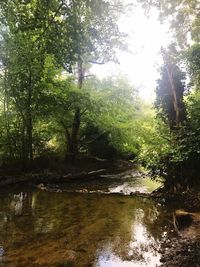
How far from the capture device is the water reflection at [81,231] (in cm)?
648

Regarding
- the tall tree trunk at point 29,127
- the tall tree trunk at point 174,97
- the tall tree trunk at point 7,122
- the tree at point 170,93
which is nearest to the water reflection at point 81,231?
the tall tree trunk at point 174,97

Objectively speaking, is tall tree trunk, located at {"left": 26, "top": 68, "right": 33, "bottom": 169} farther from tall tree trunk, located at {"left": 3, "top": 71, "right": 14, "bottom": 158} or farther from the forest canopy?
tall tree trunk, located at {"left": 3, "top": 71, "right": 14, "bottom": 158}

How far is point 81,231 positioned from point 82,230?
0.10 m

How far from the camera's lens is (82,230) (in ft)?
27.5

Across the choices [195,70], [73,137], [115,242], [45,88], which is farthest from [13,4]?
[73,137]

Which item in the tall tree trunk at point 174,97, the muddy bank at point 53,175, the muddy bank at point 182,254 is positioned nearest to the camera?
the muddy bank at point 182,254

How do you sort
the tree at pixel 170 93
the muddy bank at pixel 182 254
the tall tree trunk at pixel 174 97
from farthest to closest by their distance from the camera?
the tree at pixel 170 93 < the tall tree trunk at pixel 174 97 < the muddy bank at pixel 182 254

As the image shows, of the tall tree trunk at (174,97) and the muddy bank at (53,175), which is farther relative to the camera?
the muddy bank at (53,175)

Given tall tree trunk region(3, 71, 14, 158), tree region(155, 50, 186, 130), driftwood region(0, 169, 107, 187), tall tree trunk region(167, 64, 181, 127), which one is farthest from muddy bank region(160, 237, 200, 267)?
tall tree trunk region(3, 71, 14, 158)

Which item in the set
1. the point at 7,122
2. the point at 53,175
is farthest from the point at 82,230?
the point at 7,122

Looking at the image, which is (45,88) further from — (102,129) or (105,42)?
(105,42)

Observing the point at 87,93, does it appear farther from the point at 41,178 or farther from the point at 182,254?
the point at 182,254

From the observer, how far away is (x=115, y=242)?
24.6 ft

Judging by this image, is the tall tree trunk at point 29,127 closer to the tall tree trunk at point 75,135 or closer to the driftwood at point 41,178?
the driftwood at point 41,178
